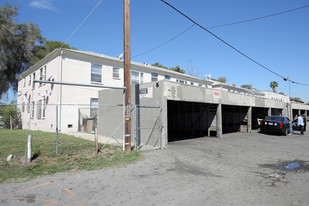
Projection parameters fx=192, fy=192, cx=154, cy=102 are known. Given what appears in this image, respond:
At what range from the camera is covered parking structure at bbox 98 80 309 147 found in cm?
1034

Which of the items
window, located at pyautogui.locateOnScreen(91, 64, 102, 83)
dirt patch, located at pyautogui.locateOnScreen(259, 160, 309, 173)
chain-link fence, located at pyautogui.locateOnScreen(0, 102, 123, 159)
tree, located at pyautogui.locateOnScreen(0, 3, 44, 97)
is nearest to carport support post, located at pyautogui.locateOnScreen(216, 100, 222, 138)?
dirt patch, located at pyautogui.locateOnScreen(259, 160, 309, 173)

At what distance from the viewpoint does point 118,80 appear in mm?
19484

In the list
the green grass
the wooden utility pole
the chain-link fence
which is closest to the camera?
the green grass

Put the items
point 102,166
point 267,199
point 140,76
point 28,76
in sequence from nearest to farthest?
1. point 267,199
2. point 102,166
3. point 140,76
4. point 28,76

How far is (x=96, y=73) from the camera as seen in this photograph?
59.0 ft

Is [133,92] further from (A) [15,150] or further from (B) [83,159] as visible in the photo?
(A) [15,150]

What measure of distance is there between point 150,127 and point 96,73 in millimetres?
10019

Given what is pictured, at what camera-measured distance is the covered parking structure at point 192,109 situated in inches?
407

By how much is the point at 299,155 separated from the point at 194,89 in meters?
6.26

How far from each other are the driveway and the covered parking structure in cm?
345

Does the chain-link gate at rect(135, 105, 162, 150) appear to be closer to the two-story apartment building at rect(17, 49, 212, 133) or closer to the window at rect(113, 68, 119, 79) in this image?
the two-story apartment building at rect(17, 49, 212, 133)

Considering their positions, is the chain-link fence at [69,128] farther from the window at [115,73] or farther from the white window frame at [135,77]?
the white window frame at [135,77]

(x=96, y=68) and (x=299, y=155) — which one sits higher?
(x=96, y=68)

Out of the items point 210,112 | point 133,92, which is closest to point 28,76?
point 133,92
